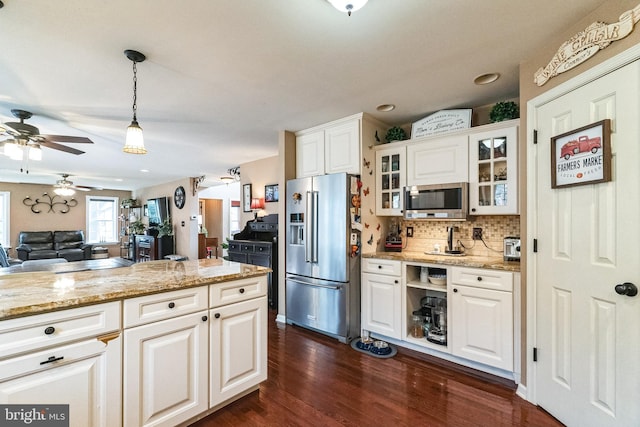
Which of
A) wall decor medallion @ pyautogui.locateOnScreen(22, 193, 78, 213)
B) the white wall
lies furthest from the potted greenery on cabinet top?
wall decor medallion @ pyautogui.locateOnScreen(22, 193, 78, 213)

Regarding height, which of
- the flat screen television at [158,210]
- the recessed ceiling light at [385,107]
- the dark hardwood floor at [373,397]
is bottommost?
the dark hardwood floor at [373,397]

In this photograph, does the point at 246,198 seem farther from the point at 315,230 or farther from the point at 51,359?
the point at 51,359

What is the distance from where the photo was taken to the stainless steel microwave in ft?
8.82

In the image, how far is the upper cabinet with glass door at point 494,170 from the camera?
8.10 feet

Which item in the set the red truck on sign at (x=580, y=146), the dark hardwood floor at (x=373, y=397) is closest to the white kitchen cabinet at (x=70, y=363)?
the dark hardwood floor at (x=373, y=397)

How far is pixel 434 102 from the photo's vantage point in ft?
9.32

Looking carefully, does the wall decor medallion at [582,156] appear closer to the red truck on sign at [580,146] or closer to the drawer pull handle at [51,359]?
the red truck on sign at [580,146]

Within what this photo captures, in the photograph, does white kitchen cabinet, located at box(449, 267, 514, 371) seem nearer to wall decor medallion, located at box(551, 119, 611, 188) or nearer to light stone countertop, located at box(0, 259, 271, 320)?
wall decor medallion, located at box(551, 119, 611, 188)

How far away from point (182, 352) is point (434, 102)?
2.91 m

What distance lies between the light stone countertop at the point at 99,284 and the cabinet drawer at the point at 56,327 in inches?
1.4

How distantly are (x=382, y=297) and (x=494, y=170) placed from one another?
158cm

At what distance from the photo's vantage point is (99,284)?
1615 mm

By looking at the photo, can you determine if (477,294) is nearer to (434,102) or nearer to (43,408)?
(434,102)

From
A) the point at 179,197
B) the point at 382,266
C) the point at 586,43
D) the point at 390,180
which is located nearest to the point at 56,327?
the point at 382,266
